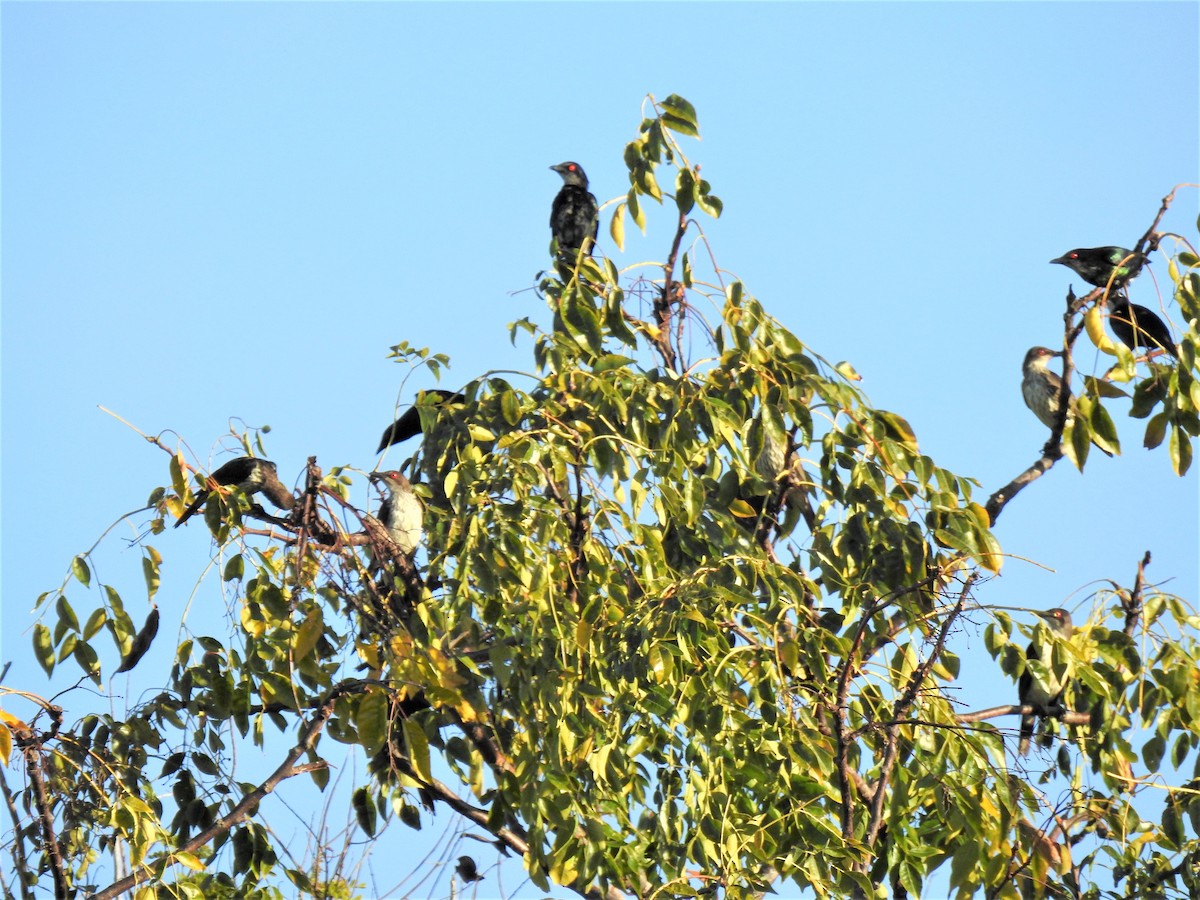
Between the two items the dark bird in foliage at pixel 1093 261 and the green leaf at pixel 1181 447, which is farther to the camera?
the dark bird in foliage at pixel 1093 261

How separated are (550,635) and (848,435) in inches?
40.8

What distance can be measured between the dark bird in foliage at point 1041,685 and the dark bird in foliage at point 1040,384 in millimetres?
945

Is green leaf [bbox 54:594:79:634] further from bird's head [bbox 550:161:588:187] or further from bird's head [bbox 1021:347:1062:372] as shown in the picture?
bird's head [bbox 550:161:588:187]

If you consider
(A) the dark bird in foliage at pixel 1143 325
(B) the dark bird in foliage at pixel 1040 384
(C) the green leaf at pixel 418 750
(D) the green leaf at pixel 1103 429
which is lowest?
(C) the green leaf at pixel 418 750

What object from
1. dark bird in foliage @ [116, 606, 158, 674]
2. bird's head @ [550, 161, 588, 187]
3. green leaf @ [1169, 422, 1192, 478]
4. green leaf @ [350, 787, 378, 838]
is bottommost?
green leaf @ [350, 787, 378, 838]

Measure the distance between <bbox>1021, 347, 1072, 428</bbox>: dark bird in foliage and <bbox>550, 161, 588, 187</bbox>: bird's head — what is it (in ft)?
10.3

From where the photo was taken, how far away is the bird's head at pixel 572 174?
345 inches

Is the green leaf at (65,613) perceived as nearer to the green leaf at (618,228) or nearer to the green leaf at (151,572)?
the green leaf at (151,572)

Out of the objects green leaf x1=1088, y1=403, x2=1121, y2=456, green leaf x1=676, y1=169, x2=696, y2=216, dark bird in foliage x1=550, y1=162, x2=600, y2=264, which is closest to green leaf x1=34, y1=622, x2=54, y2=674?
green leaf x1=676, y1=169, x2=696, y2=216

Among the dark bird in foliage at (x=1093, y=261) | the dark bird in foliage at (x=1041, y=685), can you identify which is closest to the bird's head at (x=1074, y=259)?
the dark bird in foliage at (x=1093, y=261)

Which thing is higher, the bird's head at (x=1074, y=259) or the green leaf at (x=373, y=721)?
the bird's head at (x=1074, y=259)

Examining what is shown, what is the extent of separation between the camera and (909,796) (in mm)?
3961

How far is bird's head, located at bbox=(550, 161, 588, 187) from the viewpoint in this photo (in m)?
8.76

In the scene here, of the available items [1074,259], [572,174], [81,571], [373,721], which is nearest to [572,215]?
[572,174]
